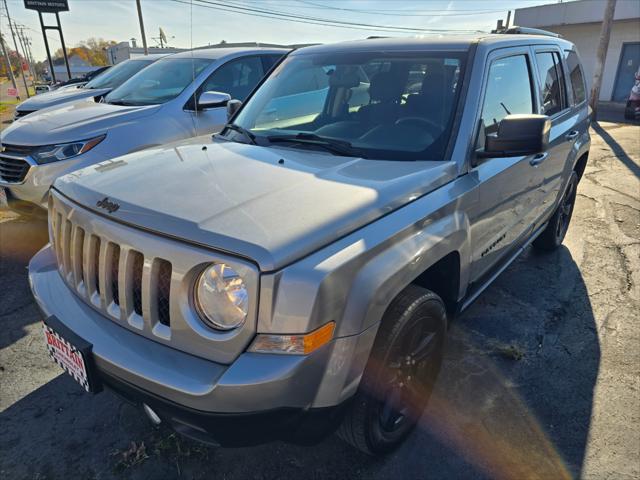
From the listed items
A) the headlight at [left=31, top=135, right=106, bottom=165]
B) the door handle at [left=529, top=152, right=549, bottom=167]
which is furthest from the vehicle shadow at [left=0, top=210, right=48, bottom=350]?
the door handle at [left=529, top=152, right=549, bottom=167]

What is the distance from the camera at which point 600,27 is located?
21.3m

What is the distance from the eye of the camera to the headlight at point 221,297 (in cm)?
155

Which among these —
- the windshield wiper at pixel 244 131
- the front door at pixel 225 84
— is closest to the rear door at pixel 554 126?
the windshield wiper at pixel 244 131

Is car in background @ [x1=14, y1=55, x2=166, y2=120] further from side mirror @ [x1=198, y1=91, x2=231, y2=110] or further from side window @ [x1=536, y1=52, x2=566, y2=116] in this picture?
side window @ [x1=536, y1=52, x2=566, y2=116]

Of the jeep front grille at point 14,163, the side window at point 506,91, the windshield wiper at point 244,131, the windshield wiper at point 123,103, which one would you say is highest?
the side window at point 506,91

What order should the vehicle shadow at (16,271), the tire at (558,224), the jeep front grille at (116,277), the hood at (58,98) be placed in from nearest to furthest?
the jeep front grille at (116,277)
the vehicle shadow at (16,271)
the tire at (558,224)
the hood at (58,98)

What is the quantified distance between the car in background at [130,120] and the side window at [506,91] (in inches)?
74.8

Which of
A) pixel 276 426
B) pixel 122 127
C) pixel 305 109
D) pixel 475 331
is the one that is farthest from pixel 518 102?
pixel 122 127

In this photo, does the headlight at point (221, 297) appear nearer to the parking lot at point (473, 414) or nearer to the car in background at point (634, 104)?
the parking lot at point (473, 414)

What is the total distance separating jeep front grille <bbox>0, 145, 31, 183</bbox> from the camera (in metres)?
4.24

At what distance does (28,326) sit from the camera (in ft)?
10.8

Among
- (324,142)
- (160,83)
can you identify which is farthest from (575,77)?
(160,83)

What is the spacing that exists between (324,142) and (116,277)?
50.3 inches

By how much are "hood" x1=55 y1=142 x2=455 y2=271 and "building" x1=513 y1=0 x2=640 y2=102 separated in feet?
74.0
